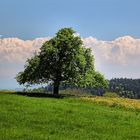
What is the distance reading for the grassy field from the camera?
104ft

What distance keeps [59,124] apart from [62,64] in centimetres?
4328

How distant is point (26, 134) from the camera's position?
1217 inches

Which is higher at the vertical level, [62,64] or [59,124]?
[62,64]

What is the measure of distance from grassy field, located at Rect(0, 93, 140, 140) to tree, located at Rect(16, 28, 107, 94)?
30.5 metres

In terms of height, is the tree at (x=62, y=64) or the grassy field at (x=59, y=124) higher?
the tree at (x=62, y=64)

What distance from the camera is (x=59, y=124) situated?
1480 inches

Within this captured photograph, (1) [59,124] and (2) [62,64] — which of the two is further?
(2) [62,64]

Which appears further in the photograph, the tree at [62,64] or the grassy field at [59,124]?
the tree at [62,64]

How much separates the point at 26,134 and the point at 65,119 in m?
9.49

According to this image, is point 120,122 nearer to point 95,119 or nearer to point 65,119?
point 95,119

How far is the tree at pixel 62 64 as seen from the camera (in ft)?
264

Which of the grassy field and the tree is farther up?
the tree

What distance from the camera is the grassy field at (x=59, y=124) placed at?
31703 mm

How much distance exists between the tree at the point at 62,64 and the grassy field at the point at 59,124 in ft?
100
